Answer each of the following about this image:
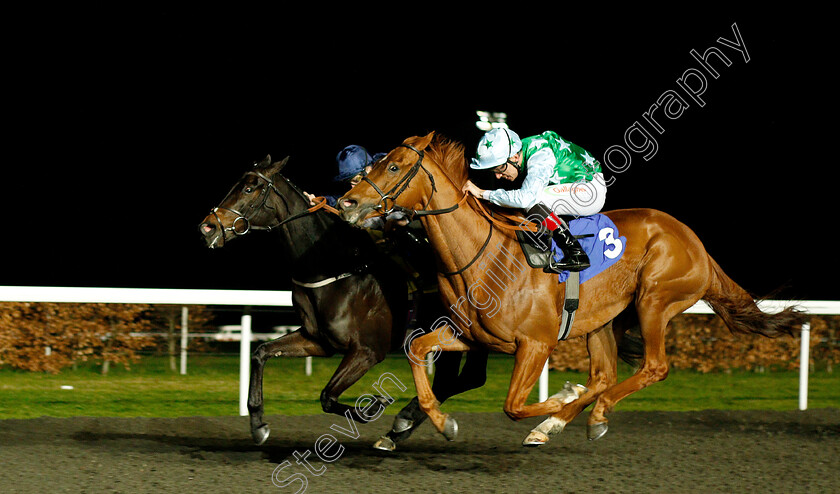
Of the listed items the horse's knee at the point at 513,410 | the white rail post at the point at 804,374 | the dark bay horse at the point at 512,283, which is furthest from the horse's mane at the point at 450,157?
the white rail post at the point at 804,374

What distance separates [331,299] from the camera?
4.19 metres

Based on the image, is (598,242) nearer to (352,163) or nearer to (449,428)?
(449,428)

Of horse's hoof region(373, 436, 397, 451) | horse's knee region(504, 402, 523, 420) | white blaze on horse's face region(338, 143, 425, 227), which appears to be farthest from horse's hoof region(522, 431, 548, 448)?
white blaze on horse's face region(338, 143, 425, 227)

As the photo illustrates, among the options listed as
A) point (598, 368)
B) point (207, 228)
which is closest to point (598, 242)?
point (598, 368)

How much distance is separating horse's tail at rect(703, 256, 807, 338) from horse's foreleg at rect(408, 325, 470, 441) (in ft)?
5.07

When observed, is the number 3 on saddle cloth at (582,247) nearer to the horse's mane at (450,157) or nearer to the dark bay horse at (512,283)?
the dark bay horse at (512,283)

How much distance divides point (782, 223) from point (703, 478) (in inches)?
445

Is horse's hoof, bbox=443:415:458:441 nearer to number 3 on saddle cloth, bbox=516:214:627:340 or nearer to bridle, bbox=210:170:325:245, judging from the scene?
number 3 on saddle cloth, bbox=516:214:627:340

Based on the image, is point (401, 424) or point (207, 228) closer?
point (207, 228)

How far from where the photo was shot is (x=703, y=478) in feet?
12.6

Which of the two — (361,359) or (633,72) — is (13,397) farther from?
(633,72)

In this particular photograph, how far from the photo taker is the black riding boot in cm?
367

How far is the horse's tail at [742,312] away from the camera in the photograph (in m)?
4.29

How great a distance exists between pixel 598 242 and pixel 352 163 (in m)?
1.54
